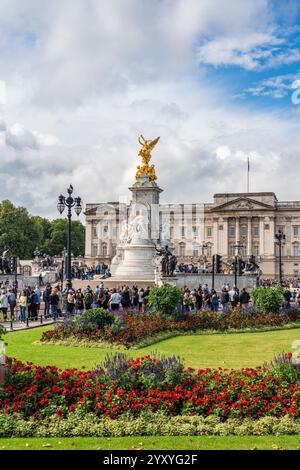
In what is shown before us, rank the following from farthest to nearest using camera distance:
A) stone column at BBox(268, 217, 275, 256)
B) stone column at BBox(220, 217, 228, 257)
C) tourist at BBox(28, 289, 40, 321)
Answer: stone column at BBox(220, 217, 228, 257), stone column at BBox(268, 217, 275, 256), tourist at BBox(28, 289, 40, 321)

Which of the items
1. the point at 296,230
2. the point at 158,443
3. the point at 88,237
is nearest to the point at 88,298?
the point at 158,443

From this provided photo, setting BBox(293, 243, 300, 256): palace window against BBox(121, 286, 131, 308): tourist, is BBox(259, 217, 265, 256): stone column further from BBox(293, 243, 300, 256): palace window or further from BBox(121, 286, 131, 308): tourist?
BBox(121, 286, 131, 308): tourist

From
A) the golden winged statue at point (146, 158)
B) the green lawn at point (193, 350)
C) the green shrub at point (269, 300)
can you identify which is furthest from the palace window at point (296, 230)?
the green lawn at point (193, 350)

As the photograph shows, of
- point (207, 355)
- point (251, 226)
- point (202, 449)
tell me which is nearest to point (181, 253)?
point (251, 226)

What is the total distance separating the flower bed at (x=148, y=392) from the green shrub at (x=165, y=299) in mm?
10842

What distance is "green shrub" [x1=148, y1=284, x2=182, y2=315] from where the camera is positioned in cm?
2075

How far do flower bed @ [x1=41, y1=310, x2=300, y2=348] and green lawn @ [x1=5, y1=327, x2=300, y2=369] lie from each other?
0.62 metres

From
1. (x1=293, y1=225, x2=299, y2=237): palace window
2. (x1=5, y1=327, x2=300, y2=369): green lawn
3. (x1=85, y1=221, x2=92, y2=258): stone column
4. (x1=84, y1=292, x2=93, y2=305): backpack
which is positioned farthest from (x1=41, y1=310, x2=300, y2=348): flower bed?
(x1=85, y1=221, x2=92, y2=258): stone column

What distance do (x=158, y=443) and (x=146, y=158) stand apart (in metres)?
42.3

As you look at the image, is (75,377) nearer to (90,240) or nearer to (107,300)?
(107,300)

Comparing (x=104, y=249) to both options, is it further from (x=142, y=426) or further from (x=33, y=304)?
(x=142, y=426)

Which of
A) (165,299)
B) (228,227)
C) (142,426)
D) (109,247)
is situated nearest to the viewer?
(142,426)

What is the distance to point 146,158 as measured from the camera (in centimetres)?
4878

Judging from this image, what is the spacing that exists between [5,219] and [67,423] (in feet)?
276
